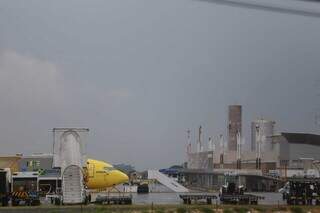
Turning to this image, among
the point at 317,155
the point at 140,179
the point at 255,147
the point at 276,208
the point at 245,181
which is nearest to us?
the point at 276,208

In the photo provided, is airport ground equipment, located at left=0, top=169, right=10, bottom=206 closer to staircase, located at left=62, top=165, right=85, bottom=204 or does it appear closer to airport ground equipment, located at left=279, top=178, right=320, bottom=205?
staircase, located at left=62, top=165, right=85, bottom=204

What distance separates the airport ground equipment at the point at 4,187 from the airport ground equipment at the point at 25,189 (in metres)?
0.31

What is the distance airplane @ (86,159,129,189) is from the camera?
1519 inches

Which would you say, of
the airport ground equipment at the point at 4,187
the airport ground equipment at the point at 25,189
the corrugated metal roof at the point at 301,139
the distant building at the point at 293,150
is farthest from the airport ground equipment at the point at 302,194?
the distant building at the point at 293,150

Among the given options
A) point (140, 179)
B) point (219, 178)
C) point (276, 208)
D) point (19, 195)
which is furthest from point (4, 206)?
point (219, 178)

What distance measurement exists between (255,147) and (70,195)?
52.7 m

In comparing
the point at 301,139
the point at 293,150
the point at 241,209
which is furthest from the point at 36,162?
the point at 293,150

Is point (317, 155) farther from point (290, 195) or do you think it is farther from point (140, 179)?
point (290, 195)

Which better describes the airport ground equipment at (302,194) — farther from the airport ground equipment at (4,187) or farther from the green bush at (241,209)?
the airport ground equipment at (4,187)

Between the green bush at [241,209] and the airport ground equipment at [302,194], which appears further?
the airport ground equipment at [302,194]

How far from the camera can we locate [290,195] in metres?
36.8

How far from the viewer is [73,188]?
102 feet

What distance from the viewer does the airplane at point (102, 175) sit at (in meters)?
38.6

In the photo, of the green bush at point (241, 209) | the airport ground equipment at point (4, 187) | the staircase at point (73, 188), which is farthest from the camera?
the airport ground equipment at point (4, 187)
